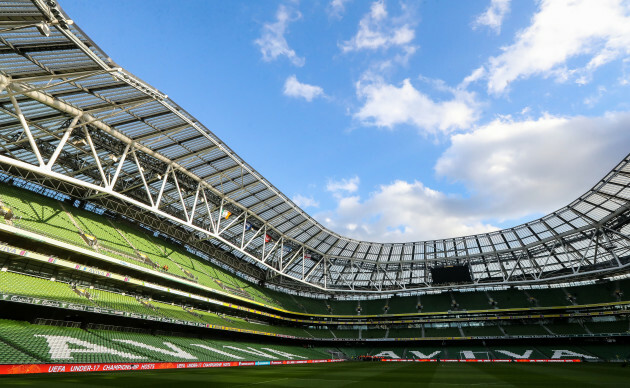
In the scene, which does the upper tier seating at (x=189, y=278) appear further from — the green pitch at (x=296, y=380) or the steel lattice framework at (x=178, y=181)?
the green pitch at (x=296, y=380)

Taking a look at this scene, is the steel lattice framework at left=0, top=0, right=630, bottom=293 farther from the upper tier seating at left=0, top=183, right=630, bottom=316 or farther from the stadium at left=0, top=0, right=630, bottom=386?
the upper tier seating at left=0, top=183, right=630, bottom=316

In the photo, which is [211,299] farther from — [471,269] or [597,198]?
[597,198]

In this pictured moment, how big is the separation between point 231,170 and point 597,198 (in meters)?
41.7

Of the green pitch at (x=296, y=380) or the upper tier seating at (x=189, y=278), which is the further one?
the upper tier seating at (x=189, y=278)

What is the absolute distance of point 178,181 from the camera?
101 ft

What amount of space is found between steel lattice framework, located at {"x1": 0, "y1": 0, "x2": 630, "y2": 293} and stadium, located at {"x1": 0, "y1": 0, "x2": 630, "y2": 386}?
18 cm

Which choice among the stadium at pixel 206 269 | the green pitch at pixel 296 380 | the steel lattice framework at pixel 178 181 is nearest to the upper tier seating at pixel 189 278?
the stadium at pixel 206 269

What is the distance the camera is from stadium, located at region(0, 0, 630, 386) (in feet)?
56.9

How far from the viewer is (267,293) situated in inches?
2026

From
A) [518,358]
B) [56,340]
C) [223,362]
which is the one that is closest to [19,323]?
[56,340]

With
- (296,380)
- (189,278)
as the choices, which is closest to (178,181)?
(189,278)

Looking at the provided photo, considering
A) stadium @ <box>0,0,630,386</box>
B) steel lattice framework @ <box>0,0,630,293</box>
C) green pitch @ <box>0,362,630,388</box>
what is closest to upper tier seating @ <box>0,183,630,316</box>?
stadium @ <box>0,0,630,386</box>

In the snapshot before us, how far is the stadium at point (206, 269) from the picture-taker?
Answer: 56.9 ft

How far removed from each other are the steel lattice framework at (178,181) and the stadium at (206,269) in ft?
0.59
